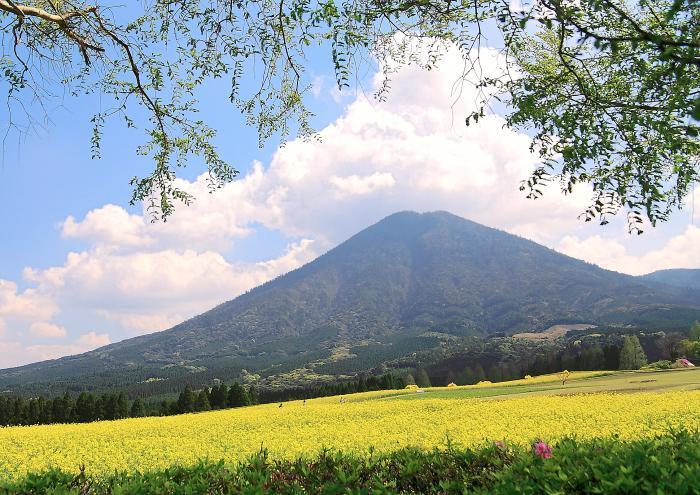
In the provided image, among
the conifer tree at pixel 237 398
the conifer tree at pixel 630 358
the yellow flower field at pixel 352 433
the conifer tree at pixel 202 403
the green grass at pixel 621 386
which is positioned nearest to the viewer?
the yellow flower field at pixel 352 433

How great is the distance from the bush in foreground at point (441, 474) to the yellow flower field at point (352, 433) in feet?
23.5

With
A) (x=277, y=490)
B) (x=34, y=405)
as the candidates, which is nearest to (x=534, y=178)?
(x=277, y=490)

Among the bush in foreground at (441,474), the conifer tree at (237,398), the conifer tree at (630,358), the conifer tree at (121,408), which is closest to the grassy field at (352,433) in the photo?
the bush in foreground at (441,474)

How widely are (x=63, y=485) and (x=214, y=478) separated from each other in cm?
201

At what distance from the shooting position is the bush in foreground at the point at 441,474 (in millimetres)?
5441

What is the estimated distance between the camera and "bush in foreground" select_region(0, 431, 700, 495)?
5441 millimetres

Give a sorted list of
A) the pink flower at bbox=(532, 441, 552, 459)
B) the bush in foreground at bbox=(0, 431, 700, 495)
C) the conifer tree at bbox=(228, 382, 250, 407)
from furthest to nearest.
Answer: the conifer tree at bbox=(228, 382, 250, 407) → the pink flower at bbox=(532, 441, 552, 459) → the bush in foreground at bbox=(0, 431, 700, 495)

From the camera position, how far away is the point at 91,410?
7088 cm

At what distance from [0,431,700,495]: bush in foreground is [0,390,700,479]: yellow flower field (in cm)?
715

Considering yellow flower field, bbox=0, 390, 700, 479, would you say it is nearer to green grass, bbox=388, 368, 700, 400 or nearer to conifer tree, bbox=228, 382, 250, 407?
green grass, bbox=388, 368, 700, 400

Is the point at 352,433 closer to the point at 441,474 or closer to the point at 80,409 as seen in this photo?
the point at 441,474

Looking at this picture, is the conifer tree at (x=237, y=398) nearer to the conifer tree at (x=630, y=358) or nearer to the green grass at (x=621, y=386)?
the green grass at (x=621, y=386)

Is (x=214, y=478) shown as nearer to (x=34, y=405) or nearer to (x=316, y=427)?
(x=316, y=427)

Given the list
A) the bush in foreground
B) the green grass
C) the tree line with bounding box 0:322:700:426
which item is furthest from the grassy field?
the tree line with bounding box 0:322:700:426
